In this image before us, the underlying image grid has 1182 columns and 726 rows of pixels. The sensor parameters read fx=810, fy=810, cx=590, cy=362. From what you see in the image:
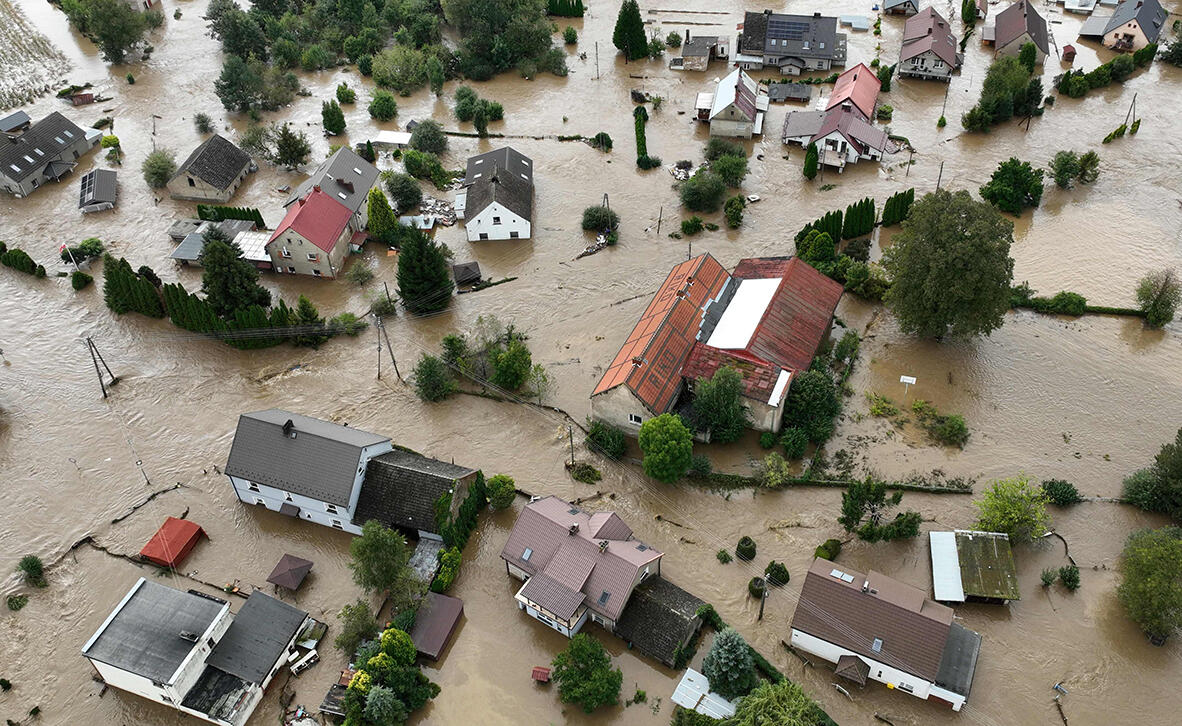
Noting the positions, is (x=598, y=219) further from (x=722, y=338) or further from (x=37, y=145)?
(x=37, y=145)

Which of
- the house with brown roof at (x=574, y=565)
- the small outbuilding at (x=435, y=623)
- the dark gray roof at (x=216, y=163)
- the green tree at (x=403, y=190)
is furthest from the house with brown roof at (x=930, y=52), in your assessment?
the small outbuilding at (x=435, y=623)

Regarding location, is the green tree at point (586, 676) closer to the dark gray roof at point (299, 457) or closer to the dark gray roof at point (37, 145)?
the dark gray roof at point (299, 457)

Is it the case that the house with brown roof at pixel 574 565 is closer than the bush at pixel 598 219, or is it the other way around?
the house with brown roof at pixel 574 565

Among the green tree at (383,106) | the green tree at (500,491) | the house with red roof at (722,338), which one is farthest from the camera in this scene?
the green tree at (383,106)

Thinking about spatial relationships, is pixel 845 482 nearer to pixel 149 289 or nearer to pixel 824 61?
pixel 149 289

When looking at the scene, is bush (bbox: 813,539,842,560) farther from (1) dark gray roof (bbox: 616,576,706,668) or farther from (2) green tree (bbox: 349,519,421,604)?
(2) green tree (bbox: 349,519,421,604)
